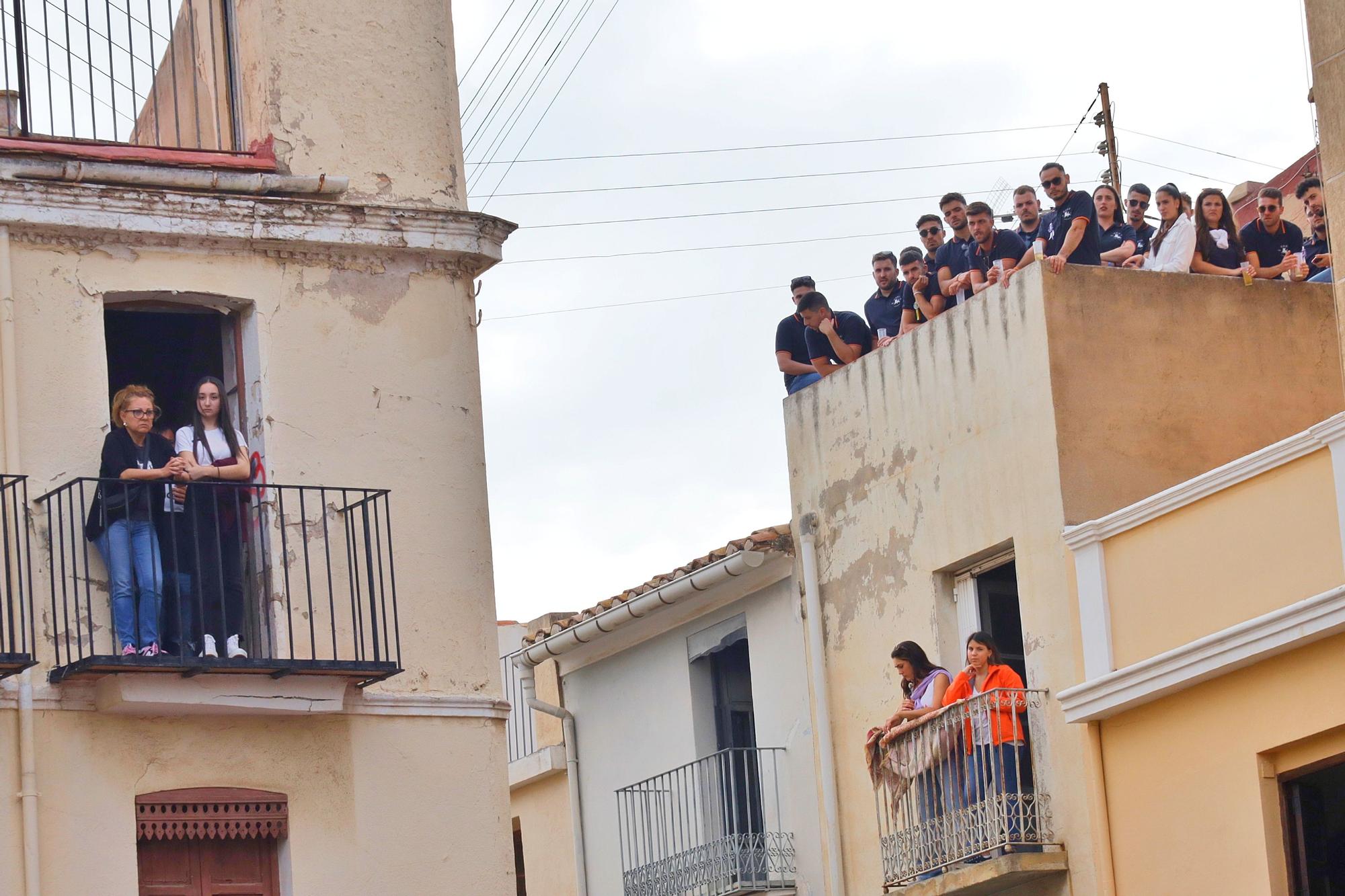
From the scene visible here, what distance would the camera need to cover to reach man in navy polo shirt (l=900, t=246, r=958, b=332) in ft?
59.3

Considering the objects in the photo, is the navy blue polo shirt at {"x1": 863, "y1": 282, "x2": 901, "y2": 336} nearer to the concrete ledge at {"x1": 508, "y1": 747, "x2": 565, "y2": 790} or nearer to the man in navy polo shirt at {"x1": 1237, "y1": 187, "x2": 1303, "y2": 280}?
the man in navy polo shirt at {"x1": 1237, "y1": 187, "x2": 1303, "y2": 280}

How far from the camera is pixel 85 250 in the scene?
12914 mm

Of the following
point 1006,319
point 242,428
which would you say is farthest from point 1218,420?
point 242,428

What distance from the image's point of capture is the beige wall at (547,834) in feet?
76.9

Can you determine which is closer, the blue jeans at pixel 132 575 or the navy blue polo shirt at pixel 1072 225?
the blue jeans at pixel 132 575

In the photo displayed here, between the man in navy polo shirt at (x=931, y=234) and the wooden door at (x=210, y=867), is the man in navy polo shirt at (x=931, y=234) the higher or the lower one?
the higher one

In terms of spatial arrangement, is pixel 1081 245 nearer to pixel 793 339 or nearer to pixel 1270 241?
pixel 1270 241

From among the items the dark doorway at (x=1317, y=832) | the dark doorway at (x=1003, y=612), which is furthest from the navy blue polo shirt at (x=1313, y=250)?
the dark doorway at (x=1317, y=832)

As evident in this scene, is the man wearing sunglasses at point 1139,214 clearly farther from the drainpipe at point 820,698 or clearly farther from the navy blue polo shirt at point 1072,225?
the drainpipe at point 820,698

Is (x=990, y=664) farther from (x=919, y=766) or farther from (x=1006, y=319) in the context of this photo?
(x=1006, y=319)

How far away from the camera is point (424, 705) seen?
42.6 feet

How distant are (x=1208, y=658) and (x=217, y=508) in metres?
6.17

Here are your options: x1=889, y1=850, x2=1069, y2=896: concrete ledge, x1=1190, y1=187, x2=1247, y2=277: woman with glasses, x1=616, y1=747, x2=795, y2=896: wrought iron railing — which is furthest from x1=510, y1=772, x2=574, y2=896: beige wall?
x1=1190, y1=187, x2=1247, y2=277: woman with glasses

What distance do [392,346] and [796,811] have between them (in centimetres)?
781
